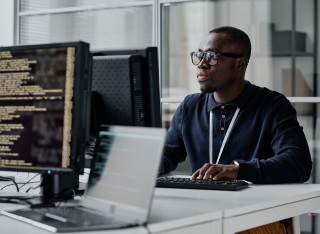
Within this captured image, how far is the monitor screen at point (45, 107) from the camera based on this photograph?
1515 mm

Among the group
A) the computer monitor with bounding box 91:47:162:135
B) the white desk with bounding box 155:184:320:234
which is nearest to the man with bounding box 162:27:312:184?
the white desk with bounding box 155:184:320:234

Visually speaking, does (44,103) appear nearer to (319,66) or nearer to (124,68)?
(124,68)

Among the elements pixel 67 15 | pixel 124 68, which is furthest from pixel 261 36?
pixel 124 68

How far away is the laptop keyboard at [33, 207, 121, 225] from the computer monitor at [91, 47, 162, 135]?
0.43 metres

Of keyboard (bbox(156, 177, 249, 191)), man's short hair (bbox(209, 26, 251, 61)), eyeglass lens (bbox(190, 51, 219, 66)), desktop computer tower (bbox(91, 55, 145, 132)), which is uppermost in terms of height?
man's short hair (bbox(209, 26, 251, 61))

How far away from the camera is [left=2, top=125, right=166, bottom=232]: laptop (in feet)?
4.10

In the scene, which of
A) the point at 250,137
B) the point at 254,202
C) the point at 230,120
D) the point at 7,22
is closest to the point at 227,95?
the point at 230,120

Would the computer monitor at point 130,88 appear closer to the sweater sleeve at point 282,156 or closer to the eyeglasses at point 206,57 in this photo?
the sweater sleeve at point 282,156

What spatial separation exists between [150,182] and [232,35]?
4.95 feet

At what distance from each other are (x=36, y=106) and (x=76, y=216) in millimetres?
343

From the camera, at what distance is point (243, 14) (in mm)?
3947

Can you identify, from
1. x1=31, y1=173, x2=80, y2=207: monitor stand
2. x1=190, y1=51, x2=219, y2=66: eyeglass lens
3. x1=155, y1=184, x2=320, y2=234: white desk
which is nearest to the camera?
x1=155, y1=184, x2=320, y2=234: white desk

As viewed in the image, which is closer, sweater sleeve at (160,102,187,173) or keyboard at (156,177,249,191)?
keyboard at (156,177,249,191)

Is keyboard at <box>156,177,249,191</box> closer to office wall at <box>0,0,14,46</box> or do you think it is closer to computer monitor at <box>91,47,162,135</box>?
computer monitor at <box>91,47,162,135</box>
